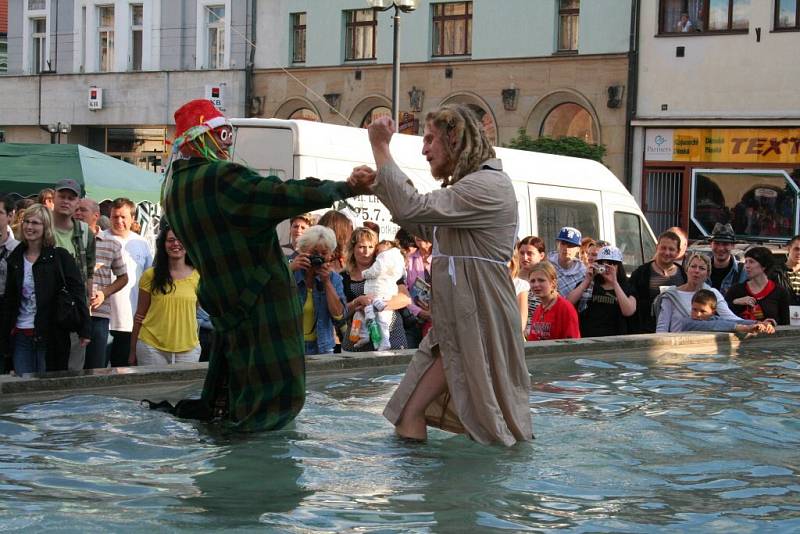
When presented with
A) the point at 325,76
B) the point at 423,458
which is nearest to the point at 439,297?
the point at 423,458

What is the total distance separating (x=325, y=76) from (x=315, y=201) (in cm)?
3384

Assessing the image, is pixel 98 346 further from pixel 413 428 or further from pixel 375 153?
pixel 375 153

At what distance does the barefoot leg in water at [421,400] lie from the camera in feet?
23.8

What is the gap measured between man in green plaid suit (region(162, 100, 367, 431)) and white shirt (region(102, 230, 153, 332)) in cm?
474

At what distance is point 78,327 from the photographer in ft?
33.7

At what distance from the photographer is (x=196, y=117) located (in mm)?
7113

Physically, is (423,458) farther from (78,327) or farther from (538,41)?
(538,41)

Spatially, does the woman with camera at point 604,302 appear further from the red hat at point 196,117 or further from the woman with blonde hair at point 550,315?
the red hat at point 196,117

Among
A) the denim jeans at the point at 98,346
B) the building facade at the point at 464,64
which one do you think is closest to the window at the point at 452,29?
the building facade at the point at 464,64

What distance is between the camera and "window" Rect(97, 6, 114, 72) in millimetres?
44312

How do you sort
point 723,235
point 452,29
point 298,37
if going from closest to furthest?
point 723,235 < point 452,29 < point 298,37

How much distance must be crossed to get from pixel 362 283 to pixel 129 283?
2034 mm

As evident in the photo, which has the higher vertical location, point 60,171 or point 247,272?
point 60,171

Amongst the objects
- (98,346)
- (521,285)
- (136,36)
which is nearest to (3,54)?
(136,36)
